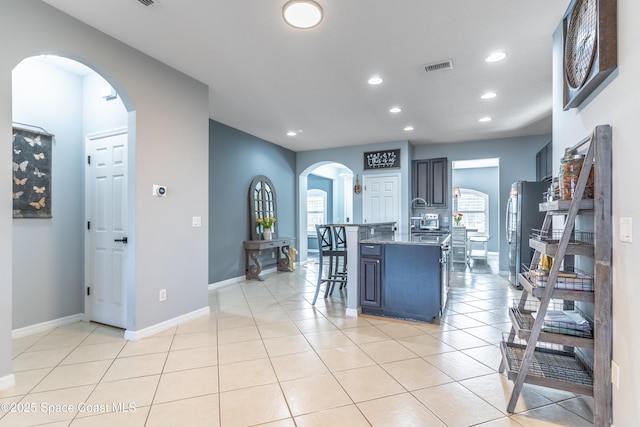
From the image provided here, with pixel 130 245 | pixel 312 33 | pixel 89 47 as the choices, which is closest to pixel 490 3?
pixel 312 33

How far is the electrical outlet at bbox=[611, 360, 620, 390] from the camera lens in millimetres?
1523

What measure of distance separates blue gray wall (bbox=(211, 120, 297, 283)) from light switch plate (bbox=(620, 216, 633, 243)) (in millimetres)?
4734

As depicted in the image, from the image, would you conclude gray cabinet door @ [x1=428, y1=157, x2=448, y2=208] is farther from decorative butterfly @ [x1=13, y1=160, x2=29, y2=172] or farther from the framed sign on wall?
decorative butterfly @ [x1=13, y1=160, x2=29, y2=172]

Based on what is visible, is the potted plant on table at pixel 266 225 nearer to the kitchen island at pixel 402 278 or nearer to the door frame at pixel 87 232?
the kitchen island at pixel 402 278

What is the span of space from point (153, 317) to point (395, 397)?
239 cm

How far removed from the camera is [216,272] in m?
5.07

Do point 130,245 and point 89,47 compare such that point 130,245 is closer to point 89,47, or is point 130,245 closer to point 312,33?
point 89,47

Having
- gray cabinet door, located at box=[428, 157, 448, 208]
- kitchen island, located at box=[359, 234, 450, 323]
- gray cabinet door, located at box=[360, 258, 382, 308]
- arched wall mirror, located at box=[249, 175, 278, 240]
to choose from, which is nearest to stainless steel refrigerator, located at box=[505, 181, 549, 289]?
gray cabinet door, located at box=[428, 157, 448, 208]

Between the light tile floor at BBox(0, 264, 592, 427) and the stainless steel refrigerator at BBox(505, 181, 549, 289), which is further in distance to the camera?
the stainless steel refrigerator at BBox(505, 181, 549, 289)

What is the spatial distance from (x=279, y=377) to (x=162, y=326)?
5.23 feet

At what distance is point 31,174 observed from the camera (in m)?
3.08

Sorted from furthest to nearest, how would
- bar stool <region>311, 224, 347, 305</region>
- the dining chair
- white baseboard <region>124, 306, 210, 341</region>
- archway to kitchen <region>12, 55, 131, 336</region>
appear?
the dining chair → bar stool <region>311, 224, 347, 305</region> → archway to kitchen <region>12, 55, 131, 336</region> → white baseboard <region>124, 306, 210, 341</region>

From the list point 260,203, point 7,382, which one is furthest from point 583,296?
point 260,203

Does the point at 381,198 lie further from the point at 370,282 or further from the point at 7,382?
the point at 7,382
